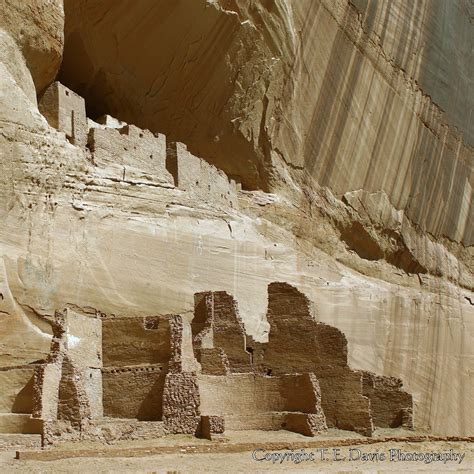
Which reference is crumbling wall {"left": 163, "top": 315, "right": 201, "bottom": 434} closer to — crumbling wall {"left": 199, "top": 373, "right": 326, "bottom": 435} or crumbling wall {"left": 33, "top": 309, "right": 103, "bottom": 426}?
crumbling wall {"left": 199, "top": 373, "right": 326, "bottom": 435}

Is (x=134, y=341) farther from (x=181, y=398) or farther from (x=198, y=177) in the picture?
(x=198, y=177)

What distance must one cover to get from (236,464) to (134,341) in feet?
14.6

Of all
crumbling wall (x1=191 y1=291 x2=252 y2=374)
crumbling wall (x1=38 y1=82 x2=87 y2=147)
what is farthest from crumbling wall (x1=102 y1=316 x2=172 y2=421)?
crumbling wall (x1=38 y1=82 x2=87 y2=147)

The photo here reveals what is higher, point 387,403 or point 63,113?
point 63,113

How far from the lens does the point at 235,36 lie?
27906 millimetres

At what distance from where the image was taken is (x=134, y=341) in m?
20.9

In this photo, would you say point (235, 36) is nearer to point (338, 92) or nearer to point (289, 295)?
point (338, 92)

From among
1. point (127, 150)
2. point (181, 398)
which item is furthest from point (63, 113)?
point (181, 398)

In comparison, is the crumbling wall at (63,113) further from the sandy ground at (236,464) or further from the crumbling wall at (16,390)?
the sandy ground at (236,464)

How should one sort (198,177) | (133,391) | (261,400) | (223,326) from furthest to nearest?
(198,177) → (223,326) → (261,400) → (133,391)

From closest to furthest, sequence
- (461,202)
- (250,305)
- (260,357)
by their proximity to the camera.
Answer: (260,357)
(250,305)
(461,202)

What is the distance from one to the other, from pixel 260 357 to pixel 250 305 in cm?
340

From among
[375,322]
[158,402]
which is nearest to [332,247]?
[375,322]

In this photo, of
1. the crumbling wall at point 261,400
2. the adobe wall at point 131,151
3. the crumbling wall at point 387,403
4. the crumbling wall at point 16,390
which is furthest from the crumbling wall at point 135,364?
the crumbling wall at point 387,403
